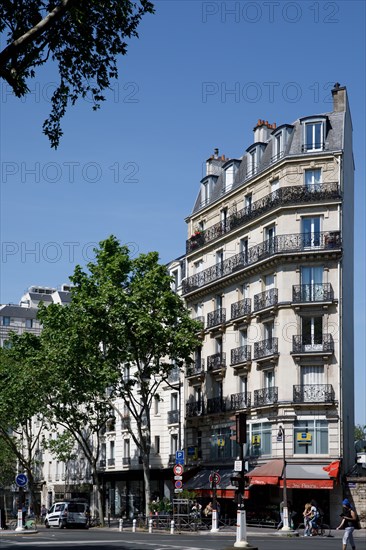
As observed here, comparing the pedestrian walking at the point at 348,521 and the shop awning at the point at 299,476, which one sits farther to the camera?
the shop awning at the point at 299,476

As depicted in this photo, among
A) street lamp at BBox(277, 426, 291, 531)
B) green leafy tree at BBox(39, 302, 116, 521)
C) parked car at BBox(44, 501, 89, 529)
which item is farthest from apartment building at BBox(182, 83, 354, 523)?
parked car at BBox(44, 501, 89, 529)

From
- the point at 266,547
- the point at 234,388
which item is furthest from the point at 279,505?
the point at 266,547

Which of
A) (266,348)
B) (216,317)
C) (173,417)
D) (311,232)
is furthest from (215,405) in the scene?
(311,232)

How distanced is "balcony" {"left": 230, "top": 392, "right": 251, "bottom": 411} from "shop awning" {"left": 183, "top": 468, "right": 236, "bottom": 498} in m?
3.64

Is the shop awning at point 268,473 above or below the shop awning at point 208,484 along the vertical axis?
above

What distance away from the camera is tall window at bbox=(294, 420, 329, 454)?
162 ft

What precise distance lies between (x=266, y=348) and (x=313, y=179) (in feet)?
31.7

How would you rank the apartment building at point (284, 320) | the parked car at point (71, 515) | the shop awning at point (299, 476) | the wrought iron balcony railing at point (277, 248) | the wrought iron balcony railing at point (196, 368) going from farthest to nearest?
the wrought iron balcony railing at point (196, 368), the parked car at point (71, 515), the wrought iron balcony railing at point (277, 248), the apartment building at point (284, 320), the shop awning at point (299, 476)

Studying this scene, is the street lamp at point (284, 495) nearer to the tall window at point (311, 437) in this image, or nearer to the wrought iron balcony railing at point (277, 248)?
the tall window at point (311, 437)

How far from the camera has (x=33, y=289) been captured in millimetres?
138125

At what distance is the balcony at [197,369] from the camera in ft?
196

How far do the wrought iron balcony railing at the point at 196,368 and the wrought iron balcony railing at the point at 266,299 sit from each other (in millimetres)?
7759

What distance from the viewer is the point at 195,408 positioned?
60.5 metres

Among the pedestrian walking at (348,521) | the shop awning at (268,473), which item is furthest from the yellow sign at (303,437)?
the pedestrian walking at (348,521)
